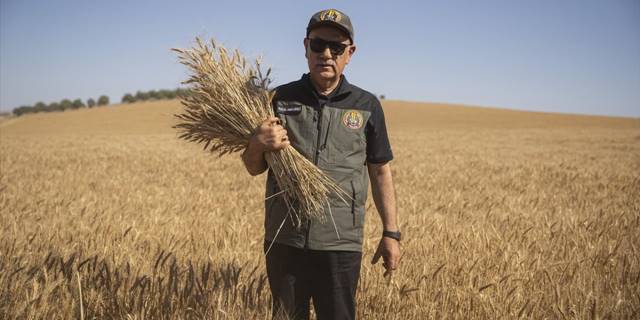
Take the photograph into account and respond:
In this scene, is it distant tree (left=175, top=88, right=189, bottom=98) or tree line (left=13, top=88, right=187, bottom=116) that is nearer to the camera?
distant tree (left=175, top=88, right=189, bottom=98)

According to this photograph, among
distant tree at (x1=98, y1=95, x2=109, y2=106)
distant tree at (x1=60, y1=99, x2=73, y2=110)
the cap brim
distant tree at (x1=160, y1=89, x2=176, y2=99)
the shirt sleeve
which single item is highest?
distant tree at (x1=160, y1=89, x2=176, y2=99)

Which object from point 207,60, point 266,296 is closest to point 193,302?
point 266,296

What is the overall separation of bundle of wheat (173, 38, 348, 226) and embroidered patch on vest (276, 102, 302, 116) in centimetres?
5

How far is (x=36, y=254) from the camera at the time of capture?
3.30m

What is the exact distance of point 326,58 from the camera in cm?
215

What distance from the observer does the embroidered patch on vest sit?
2.18 m

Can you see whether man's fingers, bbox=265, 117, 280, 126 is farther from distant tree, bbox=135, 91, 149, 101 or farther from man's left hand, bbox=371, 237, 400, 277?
distant tree, bbox=135, 91, 149, 101

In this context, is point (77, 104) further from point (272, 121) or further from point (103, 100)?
point (272, 121)

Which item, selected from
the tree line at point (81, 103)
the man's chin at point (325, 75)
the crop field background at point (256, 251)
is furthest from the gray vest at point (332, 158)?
the tree line at point (81, 103)

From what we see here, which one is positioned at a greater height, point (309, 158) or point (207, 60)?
point (207, 60)

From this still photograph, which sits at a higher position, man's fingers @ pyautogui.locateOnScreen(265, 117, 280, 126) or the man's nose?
the man's nose

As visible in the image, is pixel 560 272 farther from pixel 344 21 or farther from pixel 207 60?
pixel 207 60

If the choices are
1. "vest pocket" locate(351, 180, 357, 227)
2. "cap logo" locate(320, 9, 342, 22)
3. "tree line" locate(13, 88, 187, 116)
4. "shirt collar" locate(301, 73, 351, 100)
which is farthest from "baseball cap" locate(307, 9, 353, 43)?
"tree line" locate(13, 88, 187, 116)

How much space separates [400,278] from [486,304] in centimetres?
62
